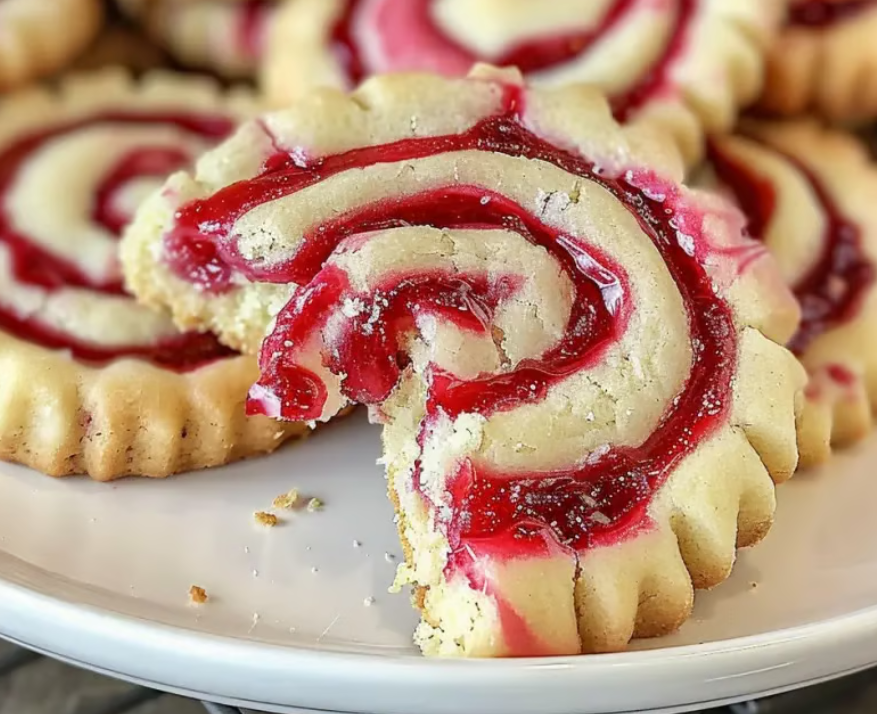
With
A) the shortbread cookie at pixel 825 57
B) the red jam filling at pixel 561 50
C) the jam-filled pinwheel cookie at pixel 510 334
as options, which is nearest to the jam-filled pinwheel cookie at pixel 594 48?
the red jam filling at pixel 561 50

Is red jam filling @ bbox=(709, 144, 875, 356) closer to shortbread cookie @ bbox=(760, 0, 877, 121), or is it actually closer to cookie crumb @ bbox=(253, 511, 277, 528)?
shortbread cookie @ bbox=(760, 0, 877, 121)

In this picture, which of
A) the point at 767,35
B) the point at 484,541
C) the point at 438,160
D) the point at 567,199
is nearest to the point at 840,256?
the point at 767,35

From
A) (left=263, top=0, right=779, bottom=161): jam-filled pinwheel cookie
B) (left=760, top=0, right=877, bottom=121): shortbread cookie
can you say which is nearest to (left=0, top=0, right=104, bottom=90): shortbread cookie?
(left=263, top=0, right=779, bottom=161): jam-filled pinwheel cookie

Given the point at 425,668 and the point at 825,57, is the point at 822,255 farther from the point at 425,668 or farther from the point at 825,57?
the point at 425,668

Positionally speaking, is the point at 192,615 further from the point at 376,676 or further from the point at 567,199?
the point at 567,199

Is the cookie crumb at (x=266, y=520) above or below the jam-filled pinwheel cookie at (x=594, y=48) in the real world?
below

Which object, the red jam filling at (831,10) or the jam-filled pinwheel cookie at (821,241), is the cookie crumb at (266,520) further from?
the red jam filling at (831,10)
